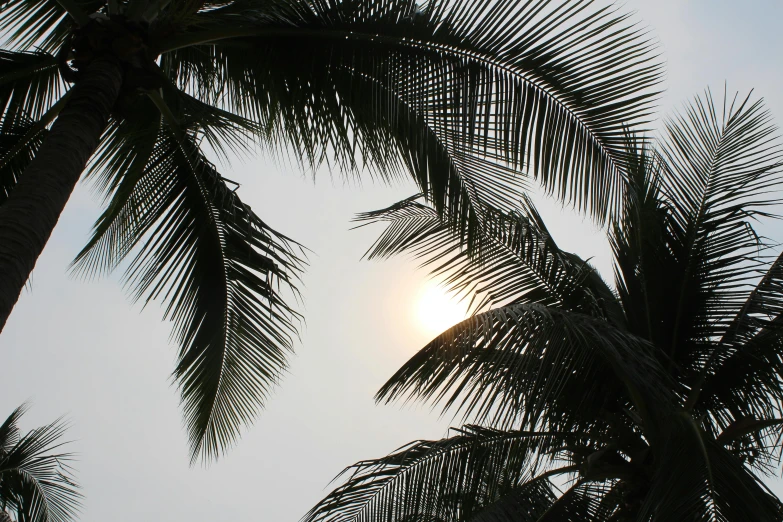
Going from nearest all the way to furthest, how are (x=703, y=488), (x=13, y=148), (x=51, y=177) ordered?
(x=51, y=177) → (x=703, y=488) → (x=13, y=148)

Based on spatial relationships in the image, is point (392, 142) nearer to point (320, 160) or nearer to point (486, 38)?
point (320, 160)

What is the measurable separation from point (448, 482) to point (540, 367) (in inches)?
52.8

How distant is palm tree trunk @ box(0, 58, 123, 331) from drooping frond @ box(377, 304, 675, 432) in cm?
238

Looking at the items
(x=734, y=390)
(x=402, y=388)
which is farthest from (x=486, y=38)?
(x=734, y=390)

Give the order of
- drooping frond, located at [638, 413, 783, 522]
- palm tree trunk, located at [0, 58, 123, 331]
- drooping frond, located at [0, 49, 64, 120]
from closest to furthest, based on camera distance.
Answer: palm tree trunk, located at [0, 58, 123, 331]
drooping frond, located at [638, 413, 783, 522]
drooping frond, located at [0, 49, 64, 120]

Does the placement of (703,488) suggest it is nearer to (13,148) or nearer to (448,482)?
(448,482)

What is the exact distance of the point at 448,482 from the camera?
16.8ft

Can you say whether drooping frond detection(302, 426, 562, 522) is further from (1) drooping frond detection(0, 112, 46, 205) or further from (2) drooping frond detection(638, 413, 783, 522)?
(1) drooping frond detection(0, 112, 46, 205)

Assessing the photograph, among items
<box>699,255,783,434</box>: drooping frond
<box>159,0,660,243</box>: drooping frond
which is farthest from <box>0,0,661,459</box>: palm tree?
<box>699,255,783,434</box>: drooping frond

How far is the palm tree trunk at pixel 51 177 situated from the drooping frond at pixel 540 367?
7.82 feet

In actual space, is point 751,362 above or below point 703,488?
above

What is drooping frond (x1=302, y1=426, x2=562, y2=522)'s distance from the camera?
501 cm

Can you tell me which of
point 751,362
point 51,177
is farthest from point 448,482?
point 51,177

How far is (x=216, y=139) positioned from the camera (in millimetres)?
4664
